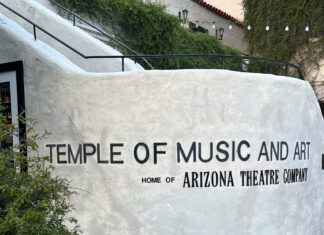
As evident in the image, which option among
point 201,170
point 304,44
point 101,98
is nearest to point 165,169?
point 201,170

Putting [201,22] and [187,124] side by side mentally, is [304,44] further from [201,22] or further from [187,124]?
[187,124]

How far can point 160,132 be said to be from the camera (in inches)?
241

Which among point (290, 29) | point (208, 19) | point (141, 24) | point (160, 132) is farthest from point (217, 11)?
point (160, 132)

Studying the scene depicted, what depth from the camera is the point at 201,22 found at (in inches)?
822

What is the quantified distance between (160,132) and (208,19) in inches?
Result: 611

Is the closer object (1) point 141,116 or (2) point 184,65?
(1) point 141,116

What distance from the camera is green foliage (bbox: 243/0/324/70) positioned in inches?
764

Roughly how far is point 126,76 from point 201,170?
1409 millimetres

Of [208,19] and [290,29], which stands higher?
[208,19]

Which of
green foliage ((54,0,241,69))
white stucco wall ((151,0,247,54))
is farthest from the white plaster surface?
white stucco wall ((151,0,247,54))

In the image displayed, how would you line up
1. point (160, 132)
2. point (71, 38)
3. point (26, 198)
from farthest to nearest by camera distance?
1. point (71, 38)
2. point (160, 132)
3. point (26, 198)

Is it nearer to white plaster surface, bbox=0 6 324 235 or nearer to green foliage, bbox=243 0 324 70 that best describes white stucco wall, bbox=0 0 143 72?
white plaster surface, bbox=0 6 324 235

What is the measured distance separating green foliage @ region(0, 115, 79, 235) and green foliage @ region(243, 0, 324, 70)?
670 inches

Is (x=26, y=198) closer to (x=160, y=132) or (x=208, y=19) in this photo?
(x=160, y=132)
